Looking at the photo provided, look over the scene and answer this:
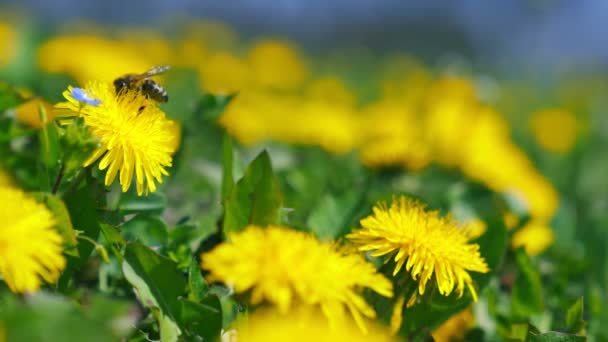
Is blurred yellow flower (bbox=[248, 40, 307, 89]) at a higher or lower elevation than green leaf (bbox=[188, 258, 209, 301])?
higher

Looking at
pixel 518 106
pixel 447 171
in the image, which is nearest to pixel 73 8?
pixel 518 106

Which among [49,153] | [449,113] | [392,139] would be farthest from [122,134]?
[449,113]

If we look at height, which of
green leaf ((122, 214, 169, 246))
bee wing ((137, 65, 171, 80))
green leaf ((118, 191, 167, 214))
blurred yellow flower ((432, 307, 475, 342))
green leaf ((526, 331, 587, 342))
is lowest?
blurred yellow flower ((432, 307, 475, 342))

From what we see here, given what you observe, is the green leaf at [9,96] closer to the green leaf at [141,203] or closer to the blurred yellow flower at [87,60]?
the green leaf at [141,203]

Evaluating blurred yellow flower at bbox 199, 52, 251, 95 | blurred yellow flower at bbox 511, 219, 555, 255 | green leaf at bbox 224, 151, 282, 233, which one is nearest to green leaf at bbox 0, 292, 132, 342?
green leaf at bbox 224, 151, 282, 233

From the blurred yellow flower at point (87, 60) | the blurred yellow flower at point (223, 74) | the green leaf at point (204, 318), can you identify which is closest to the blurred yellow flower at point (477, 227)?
the green leaf at point (204, 318)

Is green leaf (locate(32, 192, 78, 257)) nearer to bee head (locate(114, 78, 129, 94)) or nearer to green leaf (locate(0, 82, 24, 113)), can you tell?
bee head (locate(114, 78, 129, 94))

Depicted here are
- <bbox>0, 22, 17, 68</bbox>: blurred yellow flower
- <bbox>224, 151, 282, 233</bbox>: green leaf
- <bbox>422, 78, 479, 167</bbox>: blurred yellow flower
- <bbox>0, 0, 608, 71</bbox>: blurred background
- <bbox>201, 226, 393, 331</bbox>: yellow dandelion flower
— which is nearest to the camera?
<bbox>201, 226, 393, 331</bbox>: yellow dandelion flower

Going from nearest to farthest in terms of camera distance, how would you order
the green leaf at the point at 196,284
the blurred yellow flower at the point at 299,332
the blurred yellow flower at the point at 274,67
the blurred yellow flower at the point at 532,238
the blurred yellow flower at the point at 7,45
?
the blurred yellow flower at the point at 299,332 < the green leaf at the point at 196,284 < the blurred yellow flower at the point at 532,238 < the blurred yellow flower at the point at 7,45 < the blurred yellow flower at the point at 274,67
